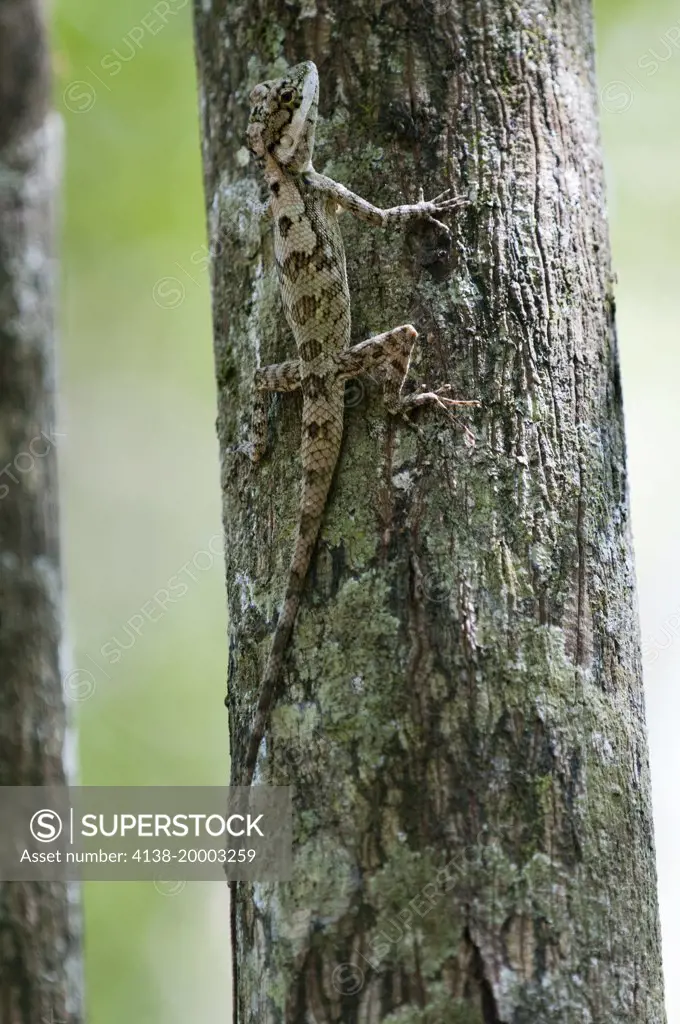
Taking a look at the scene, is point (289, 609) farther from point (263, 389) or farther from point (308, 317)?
point (308, 317)

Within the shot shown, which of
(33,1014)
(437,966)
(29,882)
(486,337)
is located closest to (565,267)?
(486,337)

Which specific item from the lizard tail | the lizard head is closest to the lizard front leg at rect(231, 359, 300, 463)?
the lizard tail

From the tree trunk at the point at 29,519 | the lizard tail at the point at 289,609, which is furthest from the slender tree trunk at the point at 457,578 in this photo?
the tree trunk at the point at 29,519

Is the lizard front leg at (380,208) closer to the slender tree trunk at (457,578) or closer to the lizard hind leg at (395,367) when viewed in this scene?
the slender tree trunk at (457,578)

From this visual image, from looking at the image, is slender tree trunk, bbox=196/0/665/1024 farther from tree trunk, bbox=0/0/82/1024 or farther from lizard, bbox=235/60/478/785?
tree trunk, bbox=0/0/82/1024

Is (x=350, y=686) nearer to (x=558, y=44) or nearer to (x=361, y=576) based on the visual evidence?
(x=361, y=576)
